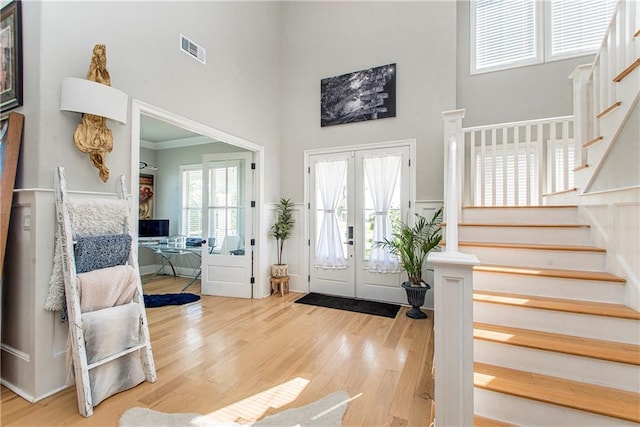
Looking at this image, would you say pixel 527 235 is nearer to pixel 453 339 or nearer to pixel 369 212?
pixel 453 339

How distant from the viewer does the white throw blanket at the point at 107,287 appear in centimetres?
188

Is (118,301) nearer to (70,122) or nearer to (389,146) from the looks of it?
(70,122)

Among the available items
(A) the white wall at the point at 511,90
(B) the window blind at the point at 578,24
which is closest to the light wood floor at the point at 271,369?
(A) the white wall at the point at 511,90

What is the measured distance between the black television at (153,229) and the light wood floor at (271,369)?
2.58 meters

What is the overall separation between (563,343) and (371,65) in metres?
4.20

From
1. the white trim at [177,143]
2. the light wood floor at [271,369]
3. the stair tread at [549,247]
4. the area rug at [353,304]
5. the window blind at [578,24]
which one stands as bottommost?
the area rug at [353,304]

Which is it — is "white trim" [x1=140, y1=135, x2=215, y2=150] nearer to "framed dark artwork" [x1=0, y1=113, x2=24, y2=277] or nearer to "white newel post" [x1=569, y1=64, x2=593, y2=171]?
"framed dark artwork" [x1=0, y1=113, x2=24, y2=277]

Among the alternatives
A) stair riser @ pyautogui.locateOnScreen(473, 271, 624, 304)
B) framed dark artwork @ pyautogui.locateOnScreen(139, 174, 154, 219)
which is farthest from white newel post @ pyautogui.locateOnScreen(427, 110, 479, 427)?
framed dark artwork @ pyautogui.locateOnScreen(139, 174, 154, 219)

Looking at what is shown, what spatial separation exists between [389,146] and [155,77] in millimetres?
3089

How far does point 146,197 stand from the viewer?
20.7 ft

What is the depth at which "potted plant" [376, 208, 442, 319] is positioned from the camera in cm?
349

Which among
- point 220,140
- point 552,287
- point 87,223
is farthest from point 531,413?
point 220,140

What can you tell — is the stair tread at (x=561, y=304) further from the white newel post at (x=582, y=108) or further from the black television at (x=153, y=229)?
the black television at (x=153, y=229)

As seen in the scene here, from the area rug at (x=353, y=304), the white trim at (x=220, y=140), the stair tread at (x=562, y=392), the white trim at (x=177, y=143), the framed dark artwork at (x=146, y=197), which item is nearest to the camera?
the stair tread at (x=562, y=392)
